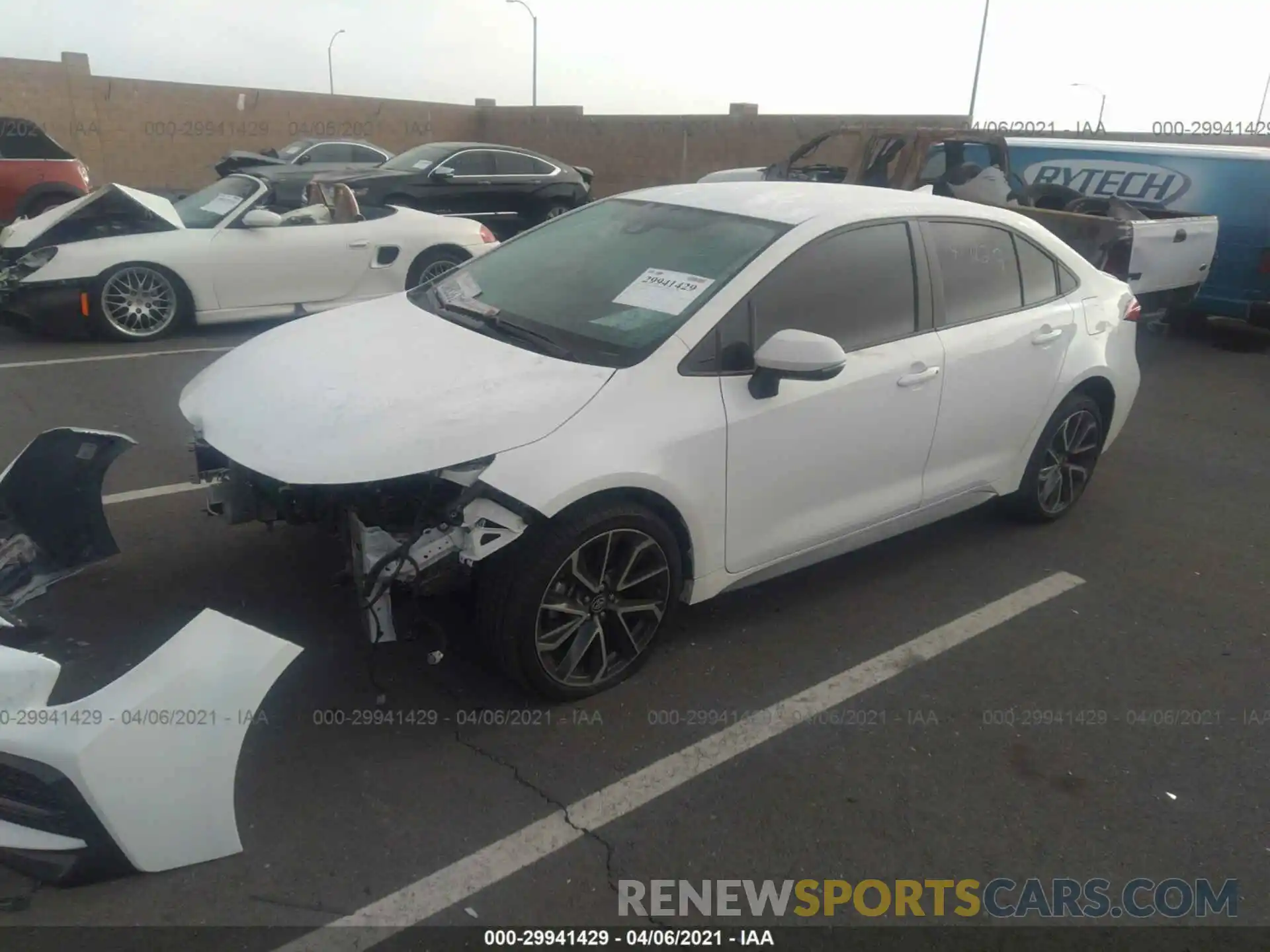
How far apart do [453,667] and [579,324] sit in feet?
4.35

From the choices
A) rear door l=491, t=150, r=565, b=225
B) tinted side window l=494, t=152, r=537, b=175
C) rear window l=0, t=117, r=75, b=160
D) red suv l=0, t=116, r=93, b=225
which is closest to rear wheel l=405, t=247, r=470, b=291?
rear door l=491, t=150, r=565, b=225

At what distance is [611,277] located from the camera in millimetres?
3812

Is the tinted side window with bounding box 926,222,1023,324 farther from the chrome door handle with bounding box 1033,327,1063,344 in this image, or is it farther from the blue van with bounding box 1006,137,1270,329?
the blue van with bounding box 1006,137,1270,329

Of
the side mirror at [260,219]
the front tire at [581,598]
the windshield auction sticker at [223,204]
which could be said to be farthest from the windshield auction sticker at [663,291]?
the windshield auction sticker at [223,204]

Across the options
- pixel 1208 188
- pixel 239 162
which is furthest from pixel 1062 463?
pixel 239 162

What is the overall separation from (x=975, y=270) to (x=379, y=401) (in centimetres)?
266

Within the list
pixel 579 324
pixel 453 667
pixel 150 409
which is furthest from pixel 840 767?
pixel 150 409

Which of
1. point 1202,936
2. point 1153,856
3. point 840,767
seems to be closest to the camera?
point 1202,936

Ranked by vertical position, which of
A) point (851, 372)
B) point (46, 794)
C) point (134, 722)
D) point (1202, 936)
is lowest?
point (1202, 936)

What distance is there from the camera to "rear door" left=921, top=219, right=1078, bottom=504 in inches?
162

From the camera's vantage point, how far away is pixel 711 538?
3469 millimetres

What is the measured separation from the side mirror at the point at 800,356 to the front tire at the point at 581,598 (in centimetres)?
66

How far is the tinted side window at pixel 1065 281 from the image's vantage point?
4699 millimetres

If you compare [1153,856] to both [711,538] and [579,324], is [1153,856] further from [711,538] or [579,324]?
[579,324]
